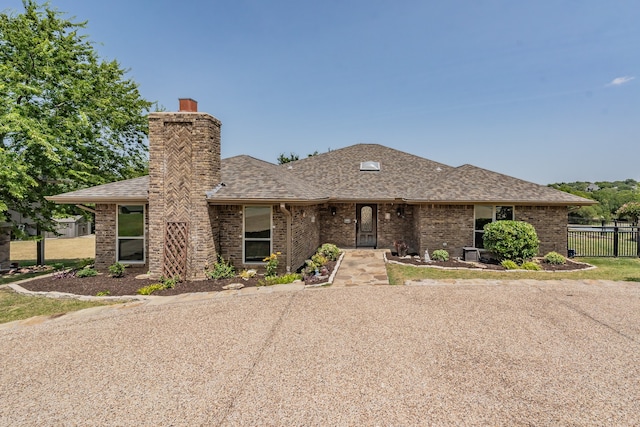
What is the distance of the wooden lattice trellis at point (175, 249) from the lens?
916 cm

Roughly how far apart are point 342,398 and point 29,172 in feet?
49.8

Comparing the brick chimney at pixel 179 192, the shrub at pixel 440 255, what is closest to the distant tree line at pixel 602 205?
the shrub at pixel 440 255

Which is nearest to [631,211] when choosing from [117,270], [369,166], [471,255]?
[471,255]

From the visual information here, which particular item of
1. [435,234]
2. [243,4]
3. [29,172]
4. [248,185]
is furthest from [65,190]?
[435,234]

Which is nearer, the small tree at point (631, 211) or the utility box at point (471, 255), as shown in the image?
the utility box at point (471, 255)

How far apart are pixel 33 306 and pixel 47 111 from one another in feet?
30.5

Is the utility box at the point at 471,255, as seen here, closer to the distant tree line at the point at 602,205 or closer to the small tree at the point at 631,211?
the small tree at the point at 631,211

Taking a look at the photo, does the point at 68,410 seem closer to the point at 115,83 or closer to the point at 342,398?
the point at 342,398

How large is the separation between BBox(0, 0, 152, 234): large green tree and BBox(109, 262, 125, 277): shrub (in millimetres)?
4452

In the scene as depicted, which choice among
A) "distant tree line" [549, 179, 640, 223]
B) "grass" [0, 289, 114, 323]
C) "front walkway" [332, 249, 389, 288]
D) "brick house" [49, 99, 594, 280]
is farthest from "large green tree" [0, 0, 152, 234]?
"distant tree line" [549, 179, 640, 223]

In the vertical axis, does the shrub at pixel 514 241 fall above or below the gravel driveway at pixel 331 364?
above

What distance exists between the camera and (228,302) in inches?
274

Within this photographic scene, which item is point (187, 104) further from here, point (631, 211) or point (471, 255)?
point (631, 211)

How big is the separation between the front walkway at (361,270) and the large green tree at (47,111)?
458 inches
